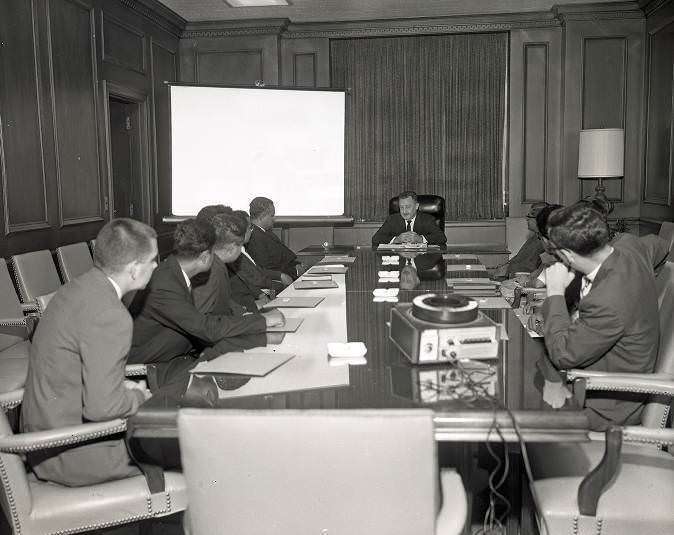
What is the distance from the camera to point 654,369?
2305 millimetres

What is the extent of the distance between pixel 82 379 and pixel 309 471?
3.07 ft

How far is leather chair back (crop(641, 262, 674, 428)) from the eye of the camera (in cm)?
211

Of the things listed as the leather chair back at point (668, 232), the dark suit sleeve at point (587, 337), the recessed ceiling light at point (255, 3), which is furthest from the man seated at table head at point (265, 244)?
the dark suit sleeve at point (587, 337)

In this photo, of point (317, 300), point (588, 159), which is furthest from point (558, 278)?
point (588, 159)

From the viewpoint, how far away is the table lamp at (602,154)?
6574 mm

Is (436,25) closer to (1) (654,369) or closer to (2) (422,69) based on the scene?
(2) (422,69)

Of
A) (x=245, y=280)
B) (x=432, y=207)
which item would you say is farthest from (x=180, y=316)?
(x=432, y=207)

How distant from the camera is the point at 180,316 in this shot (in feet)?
8.60

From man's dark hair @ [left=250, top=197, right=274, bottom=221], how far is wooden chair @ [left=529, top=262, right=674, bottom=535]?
351 cm

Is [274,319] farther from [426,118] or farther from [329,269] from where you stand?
[426,118]

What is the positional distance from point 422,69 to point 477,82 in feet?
2.05

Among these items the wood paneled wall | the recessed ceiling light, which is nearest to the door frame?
the wood paneled wall

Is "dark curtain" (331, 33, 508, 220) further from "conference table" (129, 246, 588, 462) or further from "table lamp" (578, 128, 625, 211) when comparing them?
"conference table" (129, 246, 588, 462)

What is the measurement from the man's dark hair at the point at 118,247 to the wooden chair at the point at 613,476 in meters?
1.28
